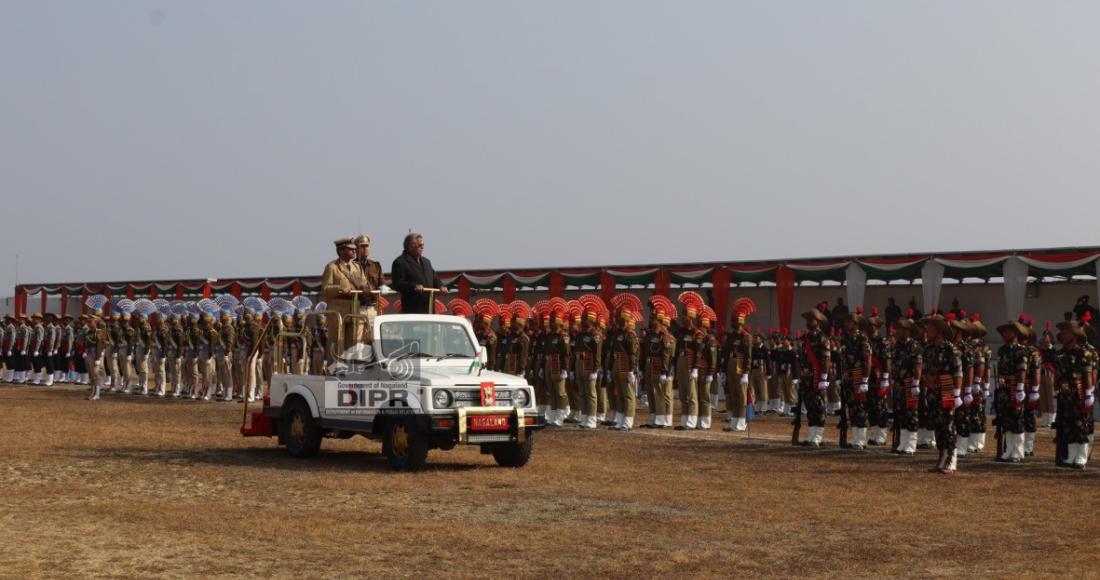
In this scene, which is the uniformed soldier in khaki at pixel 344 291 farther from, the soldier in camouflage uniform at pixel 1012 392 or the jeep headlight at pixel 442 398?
the soldier in camouflage uniform at pixel 1012 392

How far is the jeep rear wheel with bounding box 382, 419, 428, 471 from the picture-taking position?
14.3 meters

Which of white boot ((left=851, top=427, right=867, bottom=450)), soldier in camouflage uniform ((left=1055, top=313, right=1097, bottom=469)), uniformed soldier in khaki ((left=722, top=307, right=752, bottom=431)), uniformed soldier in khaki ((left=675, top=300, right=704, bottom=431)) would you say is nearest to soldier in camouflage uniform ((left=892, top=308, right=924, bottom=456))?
white boot ((left=851, top=427, right=867, bottom=450))

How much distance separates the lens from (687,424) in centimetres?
2228

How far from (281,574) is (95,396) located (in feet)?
79.0

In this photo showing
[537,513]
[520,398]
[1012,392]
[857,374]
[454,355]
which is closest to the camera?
[537,513]

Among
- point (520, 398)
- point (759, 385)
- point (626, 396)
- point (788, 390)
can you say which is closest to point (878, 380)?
point (626, 396)

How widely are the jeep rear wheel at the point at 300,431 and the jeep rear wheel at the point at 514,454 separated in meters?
2.18

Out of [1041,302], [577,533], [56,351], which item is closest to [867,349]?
[577,533]

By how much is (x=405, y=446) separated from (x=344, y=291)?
2.13 meters

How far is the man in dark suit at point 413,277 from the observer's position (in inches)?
641

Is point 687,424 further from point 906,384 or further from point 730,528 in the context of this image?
point 730,528

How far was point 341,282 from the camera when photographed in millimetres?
15945

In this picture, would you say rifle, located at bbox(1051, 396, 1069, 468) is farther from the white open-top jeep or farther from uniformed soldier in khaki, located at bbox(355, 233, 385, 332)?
uniformed soldier in khaki, located at bbox(355, 233, 385, 332)

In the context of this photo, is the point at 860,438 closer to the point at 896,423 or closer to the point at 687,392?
the point at 896,423
